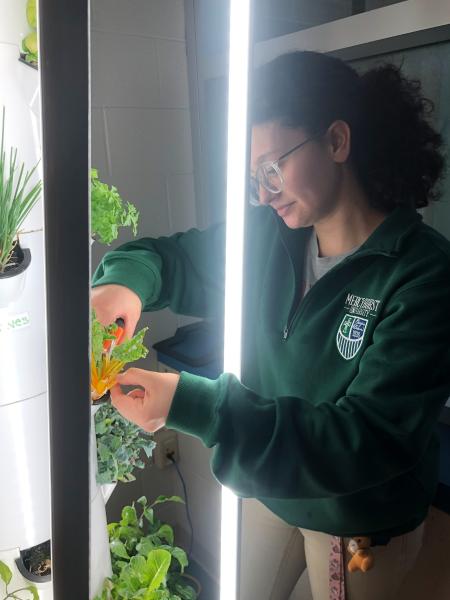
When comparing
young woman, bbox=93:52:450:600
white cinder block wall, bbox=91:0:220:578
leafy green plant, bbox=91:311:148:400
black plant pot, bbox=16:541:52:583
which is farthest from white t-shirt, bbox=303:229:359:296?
black plant pot, bbox=16:541:52:583

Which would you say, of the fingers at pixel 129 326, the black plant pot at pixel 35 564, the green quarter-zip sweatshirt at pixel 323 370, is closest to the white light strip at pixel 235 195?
the green quarter-zip sweatshirt at pixel 323 370

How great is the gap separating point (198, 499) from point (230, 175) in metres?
0.81

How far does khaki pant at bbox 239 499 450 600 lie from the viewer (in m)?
0.87

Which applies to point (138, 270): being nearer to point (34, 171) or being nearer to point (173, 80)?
point (34, 171)

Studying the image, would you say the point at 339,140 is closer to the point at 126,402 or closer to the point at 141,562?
the point at 126,402

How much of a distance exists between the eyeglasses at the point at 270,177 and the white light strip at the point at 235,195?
8.5 inches

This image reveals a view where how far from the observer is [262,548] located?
3.18 feet

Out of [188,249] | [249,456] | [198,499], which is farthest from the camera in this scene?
[198,499]

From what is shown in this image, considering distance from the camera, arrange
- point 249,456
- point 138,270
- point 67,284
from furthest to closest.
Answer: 1. point 138,270
2. point 249,456
3. point 67,284

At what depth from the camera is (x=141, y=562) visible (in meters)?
0.69

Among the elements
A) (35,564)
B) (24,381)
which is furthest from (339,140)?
(35,564)

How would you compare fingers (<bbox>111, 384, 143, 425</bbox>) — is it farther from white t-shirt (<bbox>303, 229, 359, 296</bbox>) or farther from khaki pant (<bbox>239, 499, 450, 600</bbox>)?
khaki pant (<bbox>239, 499, 450, 600</bbox>)

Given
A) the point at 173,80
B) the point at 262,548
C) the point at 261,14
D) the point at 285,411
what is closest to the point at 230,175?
the point at 285,411

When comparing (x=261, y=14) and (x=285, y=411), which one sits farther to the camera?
(x=261, y=14)
